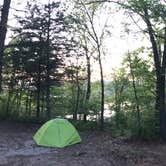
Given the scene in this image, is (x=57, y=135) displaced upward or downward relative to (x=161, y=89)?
downward

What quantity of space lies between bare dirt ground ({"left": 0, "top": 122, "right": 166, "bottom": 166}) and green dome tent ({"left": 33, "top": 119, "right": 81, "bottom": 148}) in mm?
270

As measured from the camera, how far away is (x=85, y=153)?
10.3 meters

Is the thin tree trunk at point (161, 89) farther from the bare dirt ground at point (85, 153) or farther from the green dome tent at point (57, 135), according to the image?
the green dome tent at point (57, 135)

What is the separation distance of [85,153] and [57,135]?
174 centimetres

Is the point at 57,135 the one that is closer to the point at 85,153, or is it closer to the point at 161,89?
the point at 85,153

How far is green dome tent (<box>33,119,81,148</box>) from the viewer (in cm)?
1164

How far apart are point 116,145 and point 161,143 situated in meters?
1.74

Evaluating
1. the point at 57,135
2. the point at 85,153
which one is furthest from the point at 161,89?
the point at 85,153

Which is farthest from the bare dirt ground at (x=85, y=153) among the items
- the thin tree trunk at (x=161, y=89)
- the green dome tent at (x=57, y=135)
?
the thin tree trunk at (x=161, y=89)

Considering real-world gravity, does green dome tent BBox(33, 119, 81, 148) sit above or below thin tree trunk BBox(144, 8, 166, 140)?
below

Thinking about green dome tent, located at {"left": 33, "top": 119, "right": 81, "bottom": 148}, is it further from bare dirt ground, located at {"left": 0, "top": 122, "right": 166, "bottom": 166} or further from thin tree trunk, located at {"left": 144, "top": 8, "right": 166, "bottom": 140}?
thin tree trunk, located at {"left": 144, "top": 8, "right": 166, "bottom": 140}

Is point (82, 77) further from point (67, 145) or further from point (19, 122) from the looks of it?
point (67, 145)

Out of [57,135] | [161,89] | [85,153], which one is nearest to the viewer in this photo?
[85,153]

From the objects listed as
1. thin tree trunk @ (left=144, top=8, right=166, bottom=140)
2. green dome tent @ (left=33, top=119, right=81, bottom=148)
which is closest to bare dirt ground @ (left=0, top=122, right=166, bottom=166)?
green dome tent @ (left=33, top=119, right=81, bottom=148)
